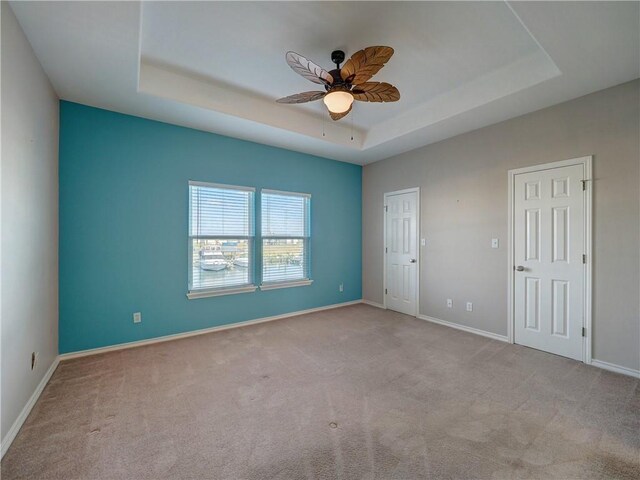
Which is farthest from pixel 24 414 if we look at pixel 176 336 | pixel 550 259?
pixel 550 259

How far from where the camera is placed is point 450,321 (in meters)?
4.05

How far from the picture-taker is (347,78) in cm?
232

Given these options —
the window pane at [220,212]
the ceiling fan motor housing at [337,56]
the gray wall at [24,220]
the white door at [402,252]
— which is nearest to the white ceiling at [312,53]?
the ceiling fan motor housing at [337,56]

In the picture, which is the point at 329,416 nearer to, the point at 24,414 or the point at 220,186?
the point at 24,414

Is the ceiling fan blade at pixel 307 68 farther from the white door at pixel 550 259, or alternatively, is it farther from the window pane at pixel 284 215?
the white door at pixel 550 259

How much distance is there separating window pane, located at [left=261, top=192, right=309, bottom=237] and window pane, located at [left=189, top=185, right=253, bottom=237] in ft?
0.87

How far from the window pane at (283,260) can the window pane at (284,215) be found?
0.13 m

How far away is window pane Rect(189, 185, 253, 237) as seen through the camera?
368 cm

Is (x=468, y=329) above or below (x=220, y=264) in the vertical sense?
below

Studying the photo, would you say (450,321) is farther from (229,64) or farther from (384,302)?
(229,64)

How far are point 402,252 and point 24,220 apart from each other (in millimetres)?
4491

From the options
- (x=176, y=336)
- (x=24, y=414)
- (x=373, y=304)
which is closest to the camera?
(x=24, y=414)

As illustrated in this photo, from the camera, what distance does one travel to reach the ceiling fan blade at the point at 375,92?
2414mm

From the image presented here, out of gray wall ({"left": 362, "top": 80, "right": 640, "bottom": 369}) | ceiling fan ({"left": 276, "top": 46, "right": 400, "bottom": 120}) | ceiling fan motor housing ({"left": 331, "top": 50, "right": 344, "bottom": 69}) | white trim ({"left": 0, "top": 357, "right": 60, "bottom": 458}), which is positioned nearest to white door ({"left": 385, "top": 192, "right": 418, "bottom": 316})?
gray wall ({"left": 362, "top": 80, "right": 640, "bottom": 369})
